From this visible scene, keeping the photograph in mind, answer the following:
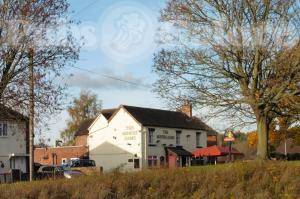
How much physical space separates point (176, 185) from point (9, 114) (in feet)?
39.5

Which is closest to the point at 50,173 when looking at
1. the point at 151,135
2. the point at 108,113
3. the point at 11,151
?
the point at 11,151

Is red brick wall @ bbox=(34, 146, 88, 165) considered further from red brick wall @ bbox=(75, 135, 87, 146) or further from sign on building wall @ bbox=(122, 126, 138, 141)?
sign on building wall @ bbox=(122, 126, 138, 141)

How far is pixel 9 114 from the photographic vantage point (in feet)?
85.1

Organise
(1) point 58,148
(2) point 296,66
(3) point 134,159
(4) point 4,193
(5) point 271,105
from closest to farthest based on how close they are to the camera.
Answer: (4) point 4,193, (2) point 296,66, (5) point 271,105, (3) point 134,159, (1) point 58,148

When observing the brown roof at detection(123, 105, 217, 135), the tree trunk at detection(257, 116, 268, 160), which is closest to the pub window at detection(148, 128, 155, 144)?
the brown roof at detection(123, 105, 217, 135)

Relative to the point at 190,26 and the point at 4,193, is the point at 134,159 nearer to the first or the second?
the point at 190,26

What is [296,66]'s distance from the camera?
27156 millimetres

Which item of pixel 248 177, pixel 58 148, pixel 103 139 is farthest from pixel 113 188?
pixel 58 148

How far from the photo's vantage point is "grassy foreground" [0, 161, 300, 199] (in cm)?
1450

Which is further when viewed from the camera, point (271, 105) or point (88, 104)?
point (88, 104)

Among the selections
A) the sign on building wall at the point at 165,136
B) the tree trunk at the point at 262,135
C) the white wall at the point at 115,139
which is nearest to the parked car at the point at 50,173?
the tree trunk at the point at 262,135

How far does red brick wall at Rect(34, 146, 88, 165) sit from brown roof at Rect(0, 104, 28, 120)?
4958 centimetres

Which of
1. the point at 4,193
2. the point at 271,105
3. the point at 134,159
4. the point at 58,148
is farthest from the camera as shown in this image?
the point at 58,148

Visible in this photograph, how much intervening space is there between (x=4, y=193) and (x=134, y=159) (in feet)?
174
